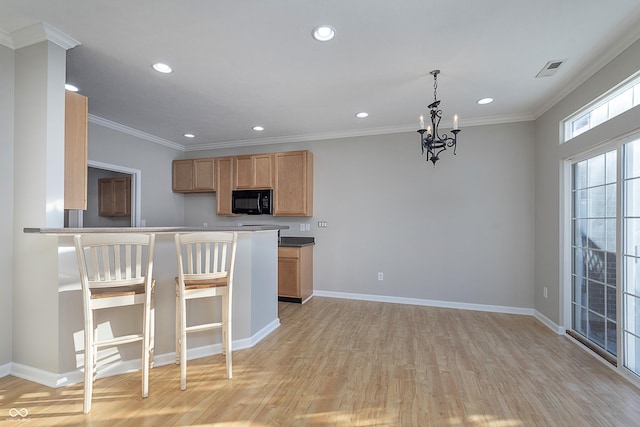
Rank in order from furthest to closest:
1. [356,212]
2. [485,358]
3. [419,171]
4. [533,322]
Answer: [356,212]
[419,171]
[533,322]
[485,358]

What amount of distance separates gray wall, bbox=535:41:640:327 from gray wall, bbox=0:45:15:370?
4797 millimetres

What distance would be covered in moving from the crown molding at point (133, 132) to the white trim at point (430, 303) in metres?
3.65

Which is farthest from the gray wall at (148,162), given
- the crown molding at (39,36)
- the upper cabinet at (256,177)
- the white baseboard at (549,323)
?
the white baseboard at (549,323)

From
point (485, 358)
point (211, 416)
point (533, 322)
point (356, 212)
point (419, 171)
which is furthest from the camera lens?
point (356, 212)

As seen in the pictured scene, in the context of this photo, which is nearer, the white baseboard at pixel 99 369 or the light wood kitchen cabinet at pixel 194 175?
the white baseboard at pixel 99 369

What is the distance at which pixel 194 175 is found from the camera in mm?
4984

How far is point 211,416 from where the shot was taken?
1722mm

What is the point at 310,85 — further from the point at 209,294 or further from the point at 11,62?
the point at 11,62

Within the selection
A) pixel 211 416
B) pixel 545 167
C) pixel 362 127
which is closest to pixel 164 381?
pixel 211 416

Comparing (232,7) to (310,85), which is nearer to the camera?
(232,7)

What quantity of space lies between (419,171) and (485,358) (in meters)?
2.52

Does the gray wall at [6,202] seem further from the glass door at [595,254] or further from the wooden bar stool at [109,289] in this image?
the glass door at [595,254]

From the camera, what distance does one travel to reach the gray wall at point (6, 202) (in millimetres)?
2133

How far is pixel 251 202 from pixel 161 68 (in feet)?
7.86
